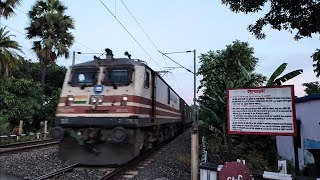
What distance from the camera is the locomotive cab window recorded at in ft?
37.3

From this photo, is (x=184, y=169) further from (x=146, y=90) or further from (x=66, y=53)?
(x=66, y=53)

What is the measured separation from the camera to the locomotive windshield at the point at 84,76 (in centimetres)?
1165

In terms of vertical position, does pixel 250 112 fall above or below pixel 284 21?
below

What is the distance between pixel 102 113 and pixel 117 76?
1.35 metres

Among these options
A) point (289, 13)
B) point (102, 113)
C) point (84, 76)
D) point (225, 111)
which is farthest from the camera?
point (225, 111)

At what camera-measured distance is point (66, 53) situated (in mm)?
28719

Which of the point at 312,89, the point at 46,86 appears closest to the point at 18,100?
the point at 46,86

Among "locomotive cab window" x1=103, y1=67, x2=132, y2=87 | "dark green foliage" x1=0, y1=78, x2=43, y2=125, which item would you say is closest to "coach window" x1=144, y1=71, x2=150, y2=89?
"locomotive cab window" x1=103, y1=67, x2=132, y2=87

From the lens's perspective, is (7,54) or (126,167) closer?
(126,167)

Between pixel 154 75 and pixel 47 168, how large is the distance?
4.92 meters

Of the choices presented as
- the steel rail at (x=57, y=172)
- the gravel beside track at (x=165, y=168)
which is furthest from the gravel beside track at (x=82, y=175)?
the gravel beside track at (x=165, y=168)

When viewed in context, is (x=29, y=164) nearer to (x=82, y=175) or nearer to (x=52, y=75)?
(x=82, y=175)

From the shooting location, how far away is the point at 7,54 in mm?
22766

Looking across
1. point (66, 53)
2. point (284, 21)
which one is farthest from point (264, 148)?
point (66, 53)
